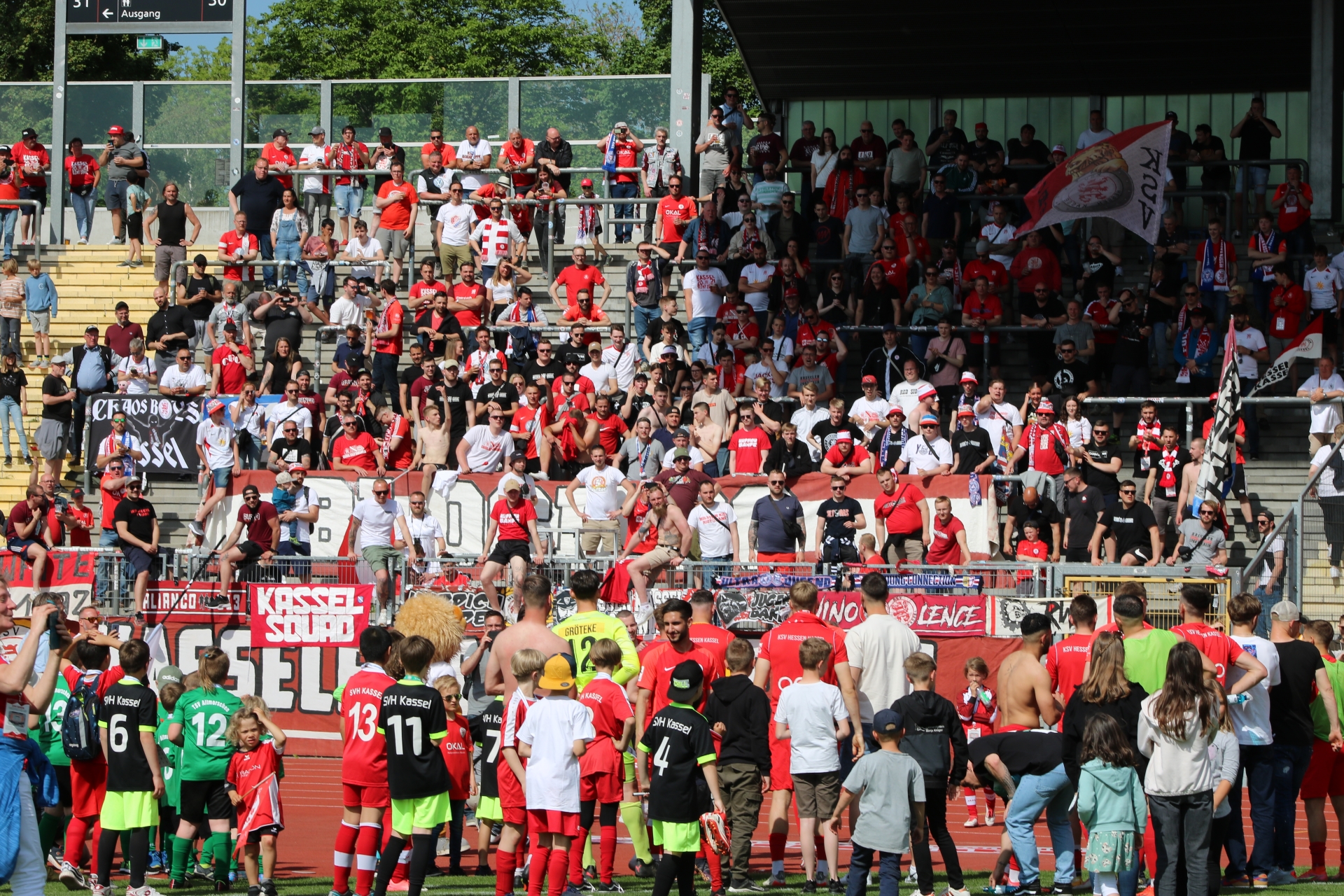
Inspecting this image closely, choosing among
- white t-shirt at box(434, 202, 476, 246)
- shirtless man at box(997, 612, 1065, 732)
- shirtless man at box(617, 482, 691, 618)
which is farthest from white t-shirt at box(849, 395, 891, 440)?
shirtless man at box(997, 612, 1065, 732)

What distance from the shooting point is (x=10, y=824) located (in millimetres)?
7477

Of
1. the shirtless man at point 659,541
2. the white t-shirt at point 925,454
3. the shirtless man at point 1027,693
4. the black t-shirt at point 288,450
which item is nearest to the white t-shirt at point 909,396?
the white t-shirt at point 925,454

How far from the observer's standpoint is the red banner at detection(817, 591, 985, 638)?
1579 cm

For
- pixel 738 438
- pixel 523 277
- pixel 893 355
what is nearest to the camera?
pixel 738 438

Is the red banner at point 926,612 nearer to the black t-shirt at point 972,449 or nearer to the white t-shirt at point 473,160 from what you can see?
the black t-shirt at point 972,449

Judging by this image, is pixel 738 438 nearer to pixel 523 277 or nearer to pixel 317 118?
pixel 523 277

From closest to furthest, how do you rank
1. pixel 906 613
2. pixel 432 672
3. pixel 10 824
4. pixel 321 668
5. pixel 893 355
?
pixel 10 824 < pixel 432 672 < pixel 906 613 < pixel 321 668 < pixel 893 355

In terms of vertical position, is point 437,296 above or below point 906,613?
above

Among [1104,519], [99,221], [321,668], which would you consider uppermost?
[99,221]

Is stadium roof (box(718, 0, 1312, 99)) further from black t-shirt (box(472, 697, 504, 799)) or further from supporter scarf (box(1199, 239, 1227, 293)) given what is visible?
black t-shirt (box(472, 697, 504, 799))

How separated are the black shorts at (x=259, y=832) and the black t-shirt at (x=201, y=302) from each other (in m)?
14.5

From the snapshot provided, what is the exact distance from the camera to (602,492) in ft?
62.8

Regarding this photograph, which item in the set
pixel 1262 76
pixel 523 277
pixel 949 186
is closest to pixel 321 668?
pixel 523 277

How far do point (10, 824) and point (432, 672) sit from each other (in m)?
4.59
